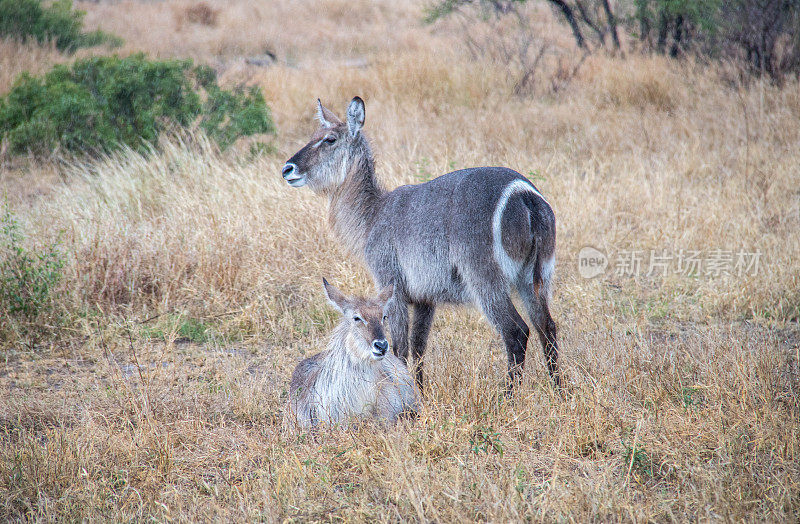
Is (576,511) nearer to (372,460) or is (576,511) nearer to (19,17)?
(372,460)

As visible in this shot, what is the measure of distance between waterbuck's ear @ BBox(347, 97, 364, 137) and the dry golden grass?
31.7 inches

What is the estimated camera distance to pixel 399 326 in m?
4.00

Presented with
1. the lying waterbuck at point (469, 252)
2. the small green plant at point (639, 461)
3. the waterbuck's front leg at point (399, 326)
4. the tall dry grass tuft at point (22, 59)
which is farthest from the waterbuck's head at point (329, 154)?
the tall dry grass tuft at point (22, 59)

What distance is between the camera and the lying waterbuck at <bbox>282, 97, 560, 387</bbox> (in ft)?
12.0

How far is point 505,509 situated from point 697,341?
7.28 ft

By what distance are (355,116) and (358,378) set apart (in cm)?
175

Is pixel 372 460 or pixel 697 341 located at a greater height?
pixel 372 460

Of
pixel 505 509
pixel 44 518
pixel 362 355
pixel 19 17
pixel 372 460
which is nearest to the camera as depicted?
pixel 505 509

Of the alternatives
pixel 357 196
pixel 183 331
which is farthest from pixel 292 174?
pixel 183 331

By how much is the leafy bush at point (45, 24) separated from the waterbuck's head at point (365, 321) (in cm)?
1277

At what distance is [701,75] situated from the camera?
10.1 m

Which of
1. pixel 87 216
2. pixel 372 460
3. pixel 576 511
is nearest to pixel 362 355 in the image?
pixel 372 460

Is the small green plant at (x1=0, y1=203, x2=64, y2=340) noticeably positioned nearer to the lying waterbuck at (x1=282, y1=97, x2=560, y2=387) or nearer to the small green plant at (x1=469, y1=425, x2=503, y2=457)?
the lying waterbuck at (x1=282, y1=97, x2=560, y2=387)

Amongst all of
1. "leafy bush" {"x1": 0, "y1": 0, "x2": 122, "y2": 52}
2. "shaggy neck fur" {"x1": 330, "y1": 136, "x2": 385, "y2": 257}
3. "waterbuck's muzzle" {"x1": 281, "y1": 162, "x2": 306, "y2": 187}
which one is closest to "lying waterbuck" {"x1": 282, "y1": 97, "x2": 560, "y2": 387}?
"shaggy neck fur" {"x1": 330, "y1": 136, "x2": 385, "y2": 257}
